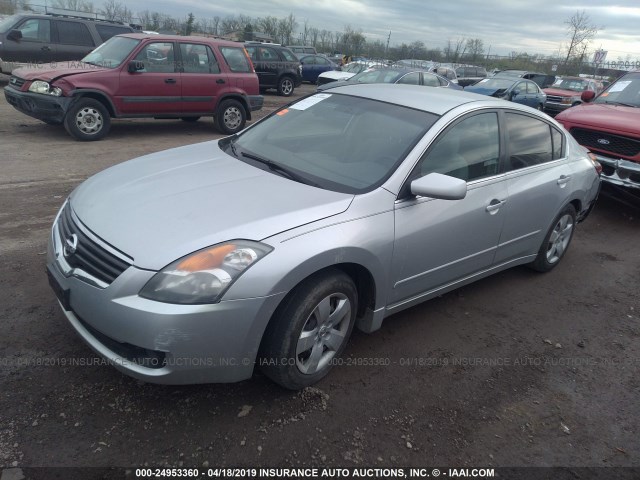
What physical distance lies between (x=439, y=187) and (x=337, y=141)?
0.91 m

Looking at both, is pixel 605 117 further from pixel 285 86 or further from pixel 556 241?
pixel 285 86

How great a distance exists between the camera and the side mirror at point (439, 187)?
2885 mm

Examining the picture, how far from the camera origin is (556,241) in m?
4.70

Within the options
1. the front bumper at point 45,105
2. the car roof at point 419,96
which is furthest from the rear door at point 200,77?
the car roof at point 419,96

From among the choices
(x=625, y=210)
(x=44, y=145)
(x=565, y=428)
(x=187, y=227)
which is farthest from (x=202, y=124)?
(x=565, y=428)

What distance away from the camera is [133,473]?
2.24 meters

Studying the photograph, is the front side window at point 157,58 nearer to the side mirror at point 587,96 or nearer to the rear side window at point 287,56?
the side mirror at point 587,96

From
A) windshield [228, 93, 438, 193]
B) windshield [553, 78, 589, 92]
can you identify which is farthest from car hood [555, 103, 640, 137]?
windshield [553, 78, 589, 92]

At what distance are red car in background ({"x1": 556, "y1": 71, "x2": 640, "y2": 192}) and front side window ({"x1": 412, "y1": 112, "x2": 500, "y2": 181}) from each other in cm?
376

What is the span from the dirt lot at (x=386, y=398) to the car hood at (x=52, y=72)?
477 centimetres

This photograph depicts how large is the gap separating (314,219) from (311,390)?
40.6 inches

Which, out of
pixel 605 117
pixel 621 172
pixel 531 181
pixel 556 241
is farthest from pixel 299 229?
pixel 605 117

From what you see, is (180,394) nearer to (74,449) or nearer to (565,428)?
(74,449)

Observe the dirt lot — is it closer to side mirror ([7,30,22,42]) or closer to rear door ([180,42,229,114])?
rear door ([180,42,229,114])
